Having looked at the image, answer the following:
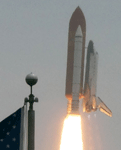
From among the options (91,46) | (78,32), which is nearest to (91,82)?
(91,46)

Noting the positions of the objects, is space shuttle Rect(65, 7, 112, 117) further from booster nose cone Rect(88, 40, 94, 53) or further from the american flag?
the american flag

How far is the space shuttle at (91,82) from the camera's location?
205ft

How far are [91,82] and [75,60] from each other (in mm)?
3834

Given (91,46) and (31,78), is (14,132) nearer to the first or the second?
(31,78)

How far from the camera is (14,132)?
2402cm

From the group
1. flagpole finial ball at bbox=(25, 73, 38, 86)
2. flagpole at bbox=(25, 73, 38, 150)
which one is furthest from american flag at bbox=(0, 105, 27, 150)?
flagpole finial ball at bbox=(25, 73, 38, 86)

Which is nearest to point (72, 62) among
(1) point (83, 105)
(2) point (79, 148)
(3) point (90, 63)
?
(3) point (90, 63)

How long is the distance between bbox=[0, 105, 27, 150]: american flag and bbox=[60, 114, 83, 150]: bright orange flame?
130 feet

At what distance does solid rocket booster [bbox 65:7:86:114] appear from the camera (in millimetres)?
62188

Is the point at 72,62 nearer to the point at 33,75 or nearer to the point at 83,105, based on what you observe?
the point at 83,105

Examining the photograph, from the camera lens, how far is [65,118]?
2589 inches

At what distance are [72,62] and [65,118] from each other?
27.7ft

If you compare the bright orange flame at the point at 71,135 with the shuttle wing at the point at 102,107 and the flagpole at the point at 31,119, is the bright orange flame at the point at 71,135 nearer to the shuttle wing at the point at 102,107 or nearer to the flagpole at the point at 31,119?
the shuttle wing at the point at 102,107

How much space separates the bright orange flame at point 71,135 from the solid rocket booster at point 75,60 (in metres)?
1.90
